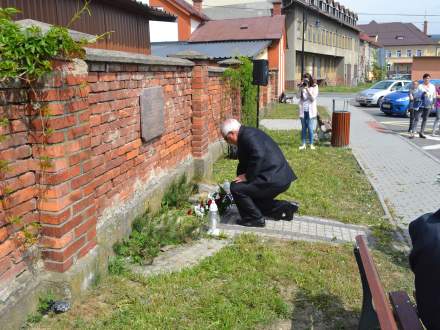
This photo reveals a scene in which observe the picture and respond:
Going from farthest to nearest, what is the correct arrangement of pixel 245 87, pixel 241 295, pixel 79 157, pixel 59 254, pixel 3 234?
pixel 245 87, pixel 241 295, pixel 79 157, pixel 59 254, pixel 3 234

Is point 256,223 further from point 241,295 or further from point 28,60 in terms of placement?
point 28,60

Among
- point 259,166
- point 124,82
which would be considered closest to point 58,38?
point 124,82

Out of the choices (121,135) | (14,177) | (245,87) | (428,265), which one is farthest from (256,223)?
(245,87)

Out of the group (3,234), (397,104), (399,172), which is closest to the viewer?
(3,234)

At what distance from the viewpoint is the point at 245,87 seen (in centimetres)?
1136

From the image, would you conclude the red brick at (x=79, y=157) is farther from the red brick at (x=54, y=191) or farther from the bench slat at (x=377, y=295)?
the bench slat at (x=377, y=295)

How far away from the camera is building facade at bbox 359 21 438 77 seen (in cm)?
9278

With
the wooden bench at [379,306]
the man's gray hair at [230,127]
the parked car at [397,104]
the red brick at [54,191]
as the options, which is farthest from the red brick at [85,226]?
the parked car at [397,104]

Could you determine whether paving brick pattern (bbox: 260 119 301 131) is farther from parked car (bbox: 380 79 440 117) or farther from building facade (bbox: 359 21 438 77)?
building facade (bbox: 359 21 438 77)

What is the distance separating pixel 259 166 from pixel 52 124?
286 cm

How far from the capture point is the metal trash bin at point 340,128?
36.9 feet

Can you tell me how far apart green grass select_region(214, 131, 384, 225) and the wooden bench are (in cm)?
314

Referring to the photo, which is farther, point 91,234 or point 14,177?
point 91,234

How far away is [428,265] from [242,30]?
32.2m
